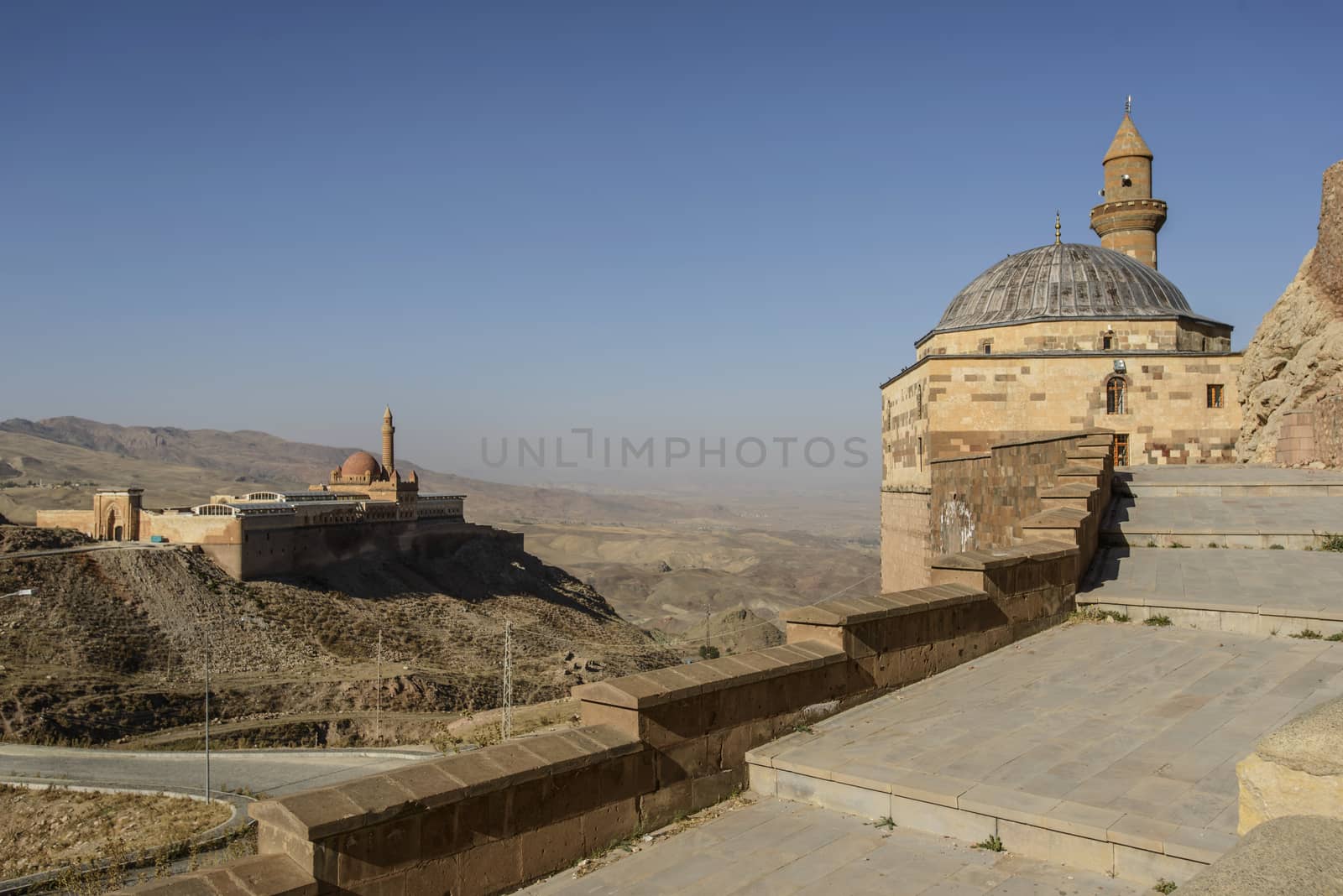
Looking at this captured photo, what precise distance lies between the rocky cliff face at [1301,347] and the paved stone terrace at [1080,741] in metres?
13.7

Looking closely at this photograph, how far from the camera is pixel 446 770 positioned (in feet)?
16.0

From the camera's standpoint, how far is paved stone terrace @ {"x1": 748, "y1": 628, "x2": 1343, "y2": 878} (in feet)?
16.6

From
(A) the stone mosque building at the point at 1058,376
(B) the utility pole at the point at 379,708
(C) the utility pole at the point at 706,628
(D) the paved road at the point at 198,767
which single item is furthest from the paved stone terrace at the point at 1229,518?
(C) the utility pole at the point at 706,628

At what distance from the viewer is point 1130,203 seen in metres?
31.8

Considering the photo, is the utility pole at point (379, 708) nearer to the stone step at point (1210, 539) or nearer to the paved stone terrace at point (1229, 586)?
the stone step at point (1210, 539)

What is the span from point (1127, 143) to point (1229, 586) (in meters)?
26.9

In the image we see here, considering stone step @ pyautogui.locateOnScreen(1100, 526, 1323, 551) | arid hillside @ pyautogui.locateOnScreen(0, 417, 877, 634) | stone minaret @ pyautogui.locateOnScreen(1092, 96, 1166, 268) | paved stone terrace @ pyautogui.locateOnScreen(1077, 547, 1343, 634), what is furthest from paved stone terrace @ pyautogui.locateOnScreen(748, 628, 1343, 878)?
arid hillside @ pyautogui.locateOnScreen(0, 417, 877, 634)

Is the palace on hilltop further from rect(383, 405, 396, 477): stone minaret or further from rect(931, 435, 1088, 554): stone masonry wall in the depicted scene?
rect(931, 435, 1088, 554): stone masonry wall

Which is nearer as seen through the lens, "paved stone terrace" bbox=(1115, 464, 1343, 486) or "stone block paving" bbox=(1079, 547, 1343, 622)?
"stone block paving" bbox=(1079, 547, 1343, 622)

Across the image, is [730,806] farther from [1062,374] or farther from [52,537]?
[52,537]

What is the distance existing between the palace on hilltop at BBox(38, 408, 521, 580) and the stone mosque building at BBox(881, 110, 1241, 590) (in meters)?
34.0

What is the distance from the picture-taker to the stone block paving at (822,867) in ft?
15.4

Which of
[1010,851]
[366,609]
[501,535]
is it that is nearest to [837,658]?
[1010,851]

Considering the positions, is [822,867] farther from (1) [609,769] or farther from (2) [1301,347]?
(2) [1301,347]
